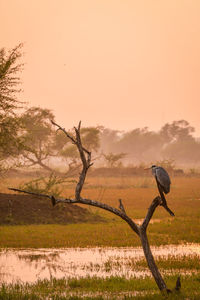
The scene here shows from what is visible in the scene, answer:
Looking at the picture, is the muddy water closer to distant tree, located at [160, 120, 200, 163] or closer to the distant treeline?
the distant treeline

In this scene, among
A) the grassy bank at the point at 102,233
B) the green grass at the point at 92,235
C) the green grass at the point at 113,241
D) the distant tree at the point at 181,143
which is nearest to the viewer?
the green grass at the point at 113,241

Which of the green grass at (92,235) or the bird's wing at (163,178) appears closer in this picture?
the bird's wing at (163,178)

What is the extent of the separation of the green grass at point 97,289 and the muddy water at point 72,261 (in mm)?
936

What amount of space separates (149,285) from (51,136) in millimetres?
82279

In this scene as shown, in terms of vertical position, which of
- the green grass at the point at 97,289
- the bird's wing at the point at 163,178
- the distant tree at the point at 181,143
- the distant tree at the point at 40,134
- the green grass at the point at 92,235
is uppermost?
the distant tree at the point at 181,143

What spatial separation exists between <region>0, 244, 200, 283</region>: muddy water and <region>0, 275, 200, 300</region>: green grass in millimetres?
936

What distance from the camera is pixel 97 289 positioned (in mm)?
10805

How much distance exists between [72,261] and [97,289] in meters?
3.95

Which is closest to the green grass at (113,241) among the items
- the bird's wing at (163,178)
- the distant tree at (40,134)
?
the bird's wing at (163,178)

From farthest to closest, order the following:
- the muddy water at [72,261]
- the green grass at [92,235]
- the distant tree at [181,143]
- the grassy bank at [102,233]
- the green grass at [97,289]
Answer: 1. the distant tree at [181,143]
2. the grassy bank at [102,233]
3. the green grass at [92,235]
4. the muddy water at [72,261]
5. the green grass at [97,289]

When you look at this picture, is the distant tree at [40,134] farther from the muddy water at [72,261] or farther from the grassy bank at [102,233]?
the muddy water at [72,261]

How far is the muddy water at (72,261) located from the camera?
42.0ft

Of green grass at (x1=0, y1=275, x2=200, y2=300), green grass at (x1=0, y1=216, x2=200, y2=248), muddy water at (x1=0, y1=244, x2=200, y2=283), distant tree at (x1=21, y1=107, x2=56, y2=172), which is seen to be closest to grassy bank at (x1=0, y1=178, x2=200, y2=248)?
green grass at (x1=0, y1=216, x2=200, y2=248)

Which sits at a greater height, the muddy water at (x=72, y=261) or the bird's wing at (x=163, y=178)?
the bird's wing at (x=163, y=178)
